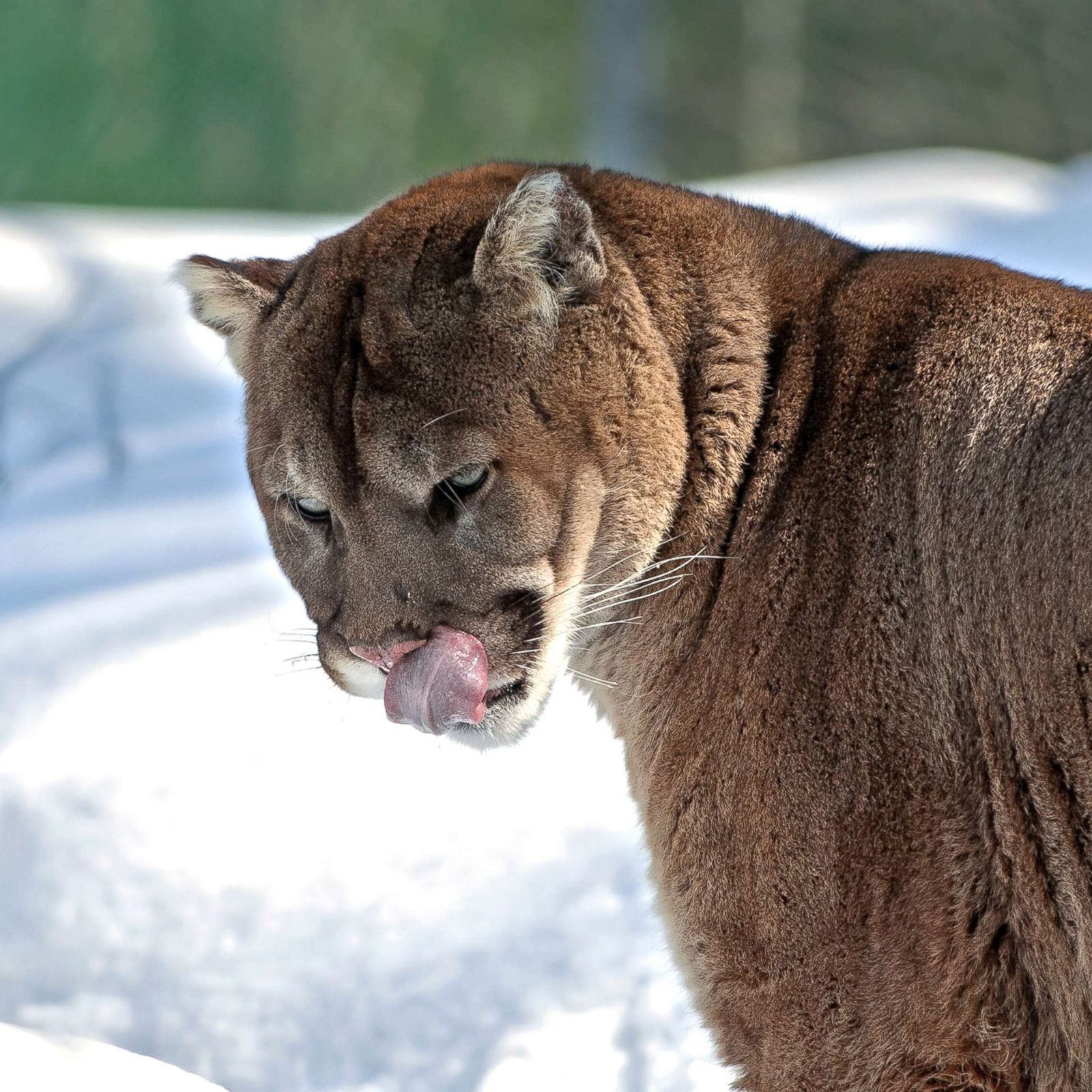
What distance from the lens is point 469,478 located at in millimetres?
2488

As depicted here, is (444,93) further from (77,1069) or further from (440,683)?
(77,1069)

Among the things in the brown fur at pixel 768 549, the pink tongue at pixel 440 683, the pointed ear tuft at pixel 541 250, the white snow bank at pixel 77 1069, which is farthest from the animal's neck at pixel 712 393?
the white snow bank at pixel 77 1069

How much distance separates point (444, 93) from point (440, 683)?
12.8m

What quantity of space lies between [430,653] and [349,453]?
379mm

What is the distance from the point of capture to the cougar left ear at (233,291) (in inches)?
115

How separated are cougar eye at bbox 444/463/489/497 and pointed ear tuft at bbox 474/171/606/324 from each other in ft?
1.01

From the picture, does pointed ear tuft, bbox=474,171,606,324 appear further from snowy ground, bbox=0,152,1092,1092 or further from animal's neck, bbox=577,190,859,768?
snowy ground, bbox=0,152,1092,1092

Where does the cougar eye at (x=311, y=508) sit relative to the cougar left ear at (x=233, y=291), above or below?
below

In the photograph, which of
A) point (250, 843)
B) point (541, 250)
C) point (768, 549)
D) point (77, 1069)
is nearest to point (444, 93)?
point (250, 843)

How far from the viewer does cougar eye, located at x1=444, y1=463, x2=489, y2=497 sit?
8.15 feet

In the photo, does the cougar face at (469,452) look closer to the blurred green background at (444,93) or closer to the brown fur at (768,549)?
the brown fur at (768,549)

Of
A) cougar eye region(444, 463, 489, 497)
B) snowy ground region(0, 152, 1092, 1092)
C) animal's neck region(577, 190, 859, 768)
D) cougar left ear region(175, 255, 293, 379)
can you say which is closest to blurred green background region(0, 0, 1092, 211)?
snowy ground region(0, 152, 1092, 1092)

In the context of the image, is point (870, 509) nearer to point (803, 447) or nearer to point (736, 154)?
point (803, 447)

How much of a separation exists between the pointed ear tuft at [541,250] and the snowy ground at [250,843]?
0.91m
